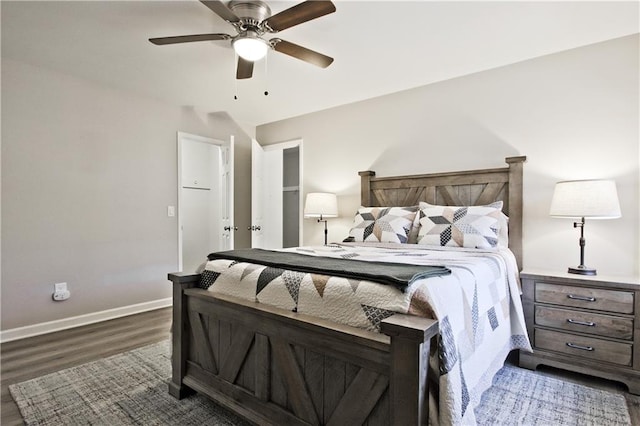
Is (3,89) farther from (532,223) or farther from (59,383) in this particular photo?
(532,223)

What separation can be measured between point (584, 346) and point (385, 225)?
5.27 feet

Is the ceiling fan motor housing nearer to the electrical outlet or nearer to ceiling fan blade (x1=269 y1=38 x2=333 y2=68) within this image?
ceiling fan blade (x1=269 y1=38 x2=333 y2=68)

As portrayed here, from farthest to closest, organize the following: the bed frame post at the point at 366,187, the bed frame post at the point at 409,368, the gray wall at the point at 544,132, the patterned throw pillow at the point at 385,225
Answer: the bed frame post at the point at 366,187 → the patterned throw pillow at the point at 385,225 → the gray wall at the point at 544,132 → the bed frame post at the point at 409,368

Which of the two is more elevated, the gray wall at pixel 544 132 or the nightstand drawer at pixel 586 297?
the gray wall at pixel 544 132

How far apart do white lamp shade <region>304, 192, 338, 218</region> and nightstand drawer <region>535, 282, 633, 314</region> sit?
214cm

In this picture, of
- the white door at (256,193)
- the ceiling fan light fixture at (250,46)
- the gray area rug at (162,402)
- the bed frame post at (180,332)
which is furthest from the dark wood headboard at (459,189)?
the bed frame post at (180,332)

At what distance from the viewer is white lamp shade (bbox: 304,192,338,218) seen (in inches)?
154

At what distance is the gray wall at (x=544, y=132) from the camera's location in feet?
8.34

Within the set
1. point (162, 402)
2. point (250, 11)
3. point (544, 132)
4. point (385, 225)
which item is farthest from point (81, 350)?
point (544, 132)

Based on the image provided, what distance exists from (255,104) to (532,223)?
3.18m

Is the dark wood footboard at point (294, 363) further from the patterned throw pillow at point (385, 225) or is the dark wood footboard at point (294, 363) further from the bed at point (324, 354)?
the patterned throw pillow at point (385, 225)

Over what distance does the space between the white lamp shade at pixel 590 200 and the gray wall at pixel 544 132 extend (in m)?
0.37

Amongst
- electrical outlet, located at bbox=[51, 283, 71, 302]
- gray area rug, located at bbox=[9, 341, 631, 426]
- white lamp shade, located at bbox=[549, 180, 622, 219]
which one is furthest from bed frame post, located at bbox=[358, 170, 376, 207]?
electrical outlet, located at bbox=[51, 283, 71, 302]

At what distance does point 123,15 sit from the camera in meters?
2.28
